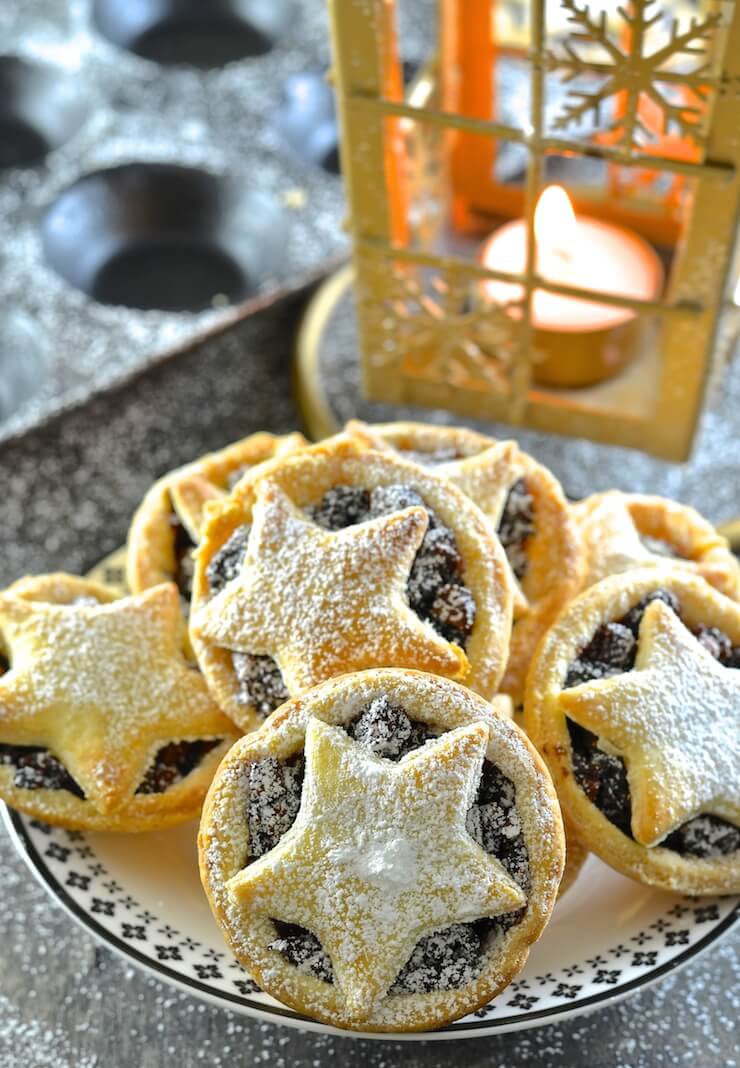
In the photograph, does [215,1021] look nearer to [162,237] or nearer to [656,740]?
[656,740]

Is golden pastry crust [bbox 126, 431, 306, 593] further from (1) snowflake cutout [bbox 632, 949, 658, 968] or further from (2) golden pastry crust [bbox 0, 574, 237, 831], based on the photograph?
(1) snowflake cutout [bbox 632, 949, 658, 968]

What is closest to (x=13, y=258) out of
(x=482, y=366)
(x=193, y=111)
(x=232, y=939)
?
(x=193, y=111)

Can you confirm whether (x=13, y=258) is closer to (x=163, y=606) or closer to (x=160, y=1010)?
(x=163, y=606)

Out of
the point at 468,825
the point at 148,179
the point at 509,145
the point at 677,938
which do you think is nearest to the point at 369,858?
the point at 468,825

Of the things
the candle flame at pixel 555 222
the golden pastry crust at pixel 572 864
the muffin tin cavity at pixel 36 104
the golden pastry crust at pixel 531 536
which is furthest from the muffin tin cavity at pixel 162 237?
the golden pastry crust at pixel 572 864

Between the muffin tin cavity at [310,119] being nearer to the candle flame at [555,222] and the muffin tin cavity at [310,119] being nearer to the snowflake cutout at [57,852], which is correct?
the candle flame at [555,222]

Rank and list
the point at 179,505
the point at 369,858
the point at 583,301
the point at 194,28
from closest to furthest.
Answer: the point at 369,858 → the point at 179,505 → the point at 583,301 → the point at 194,28
